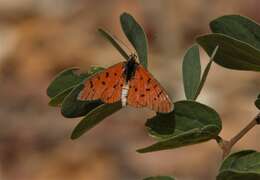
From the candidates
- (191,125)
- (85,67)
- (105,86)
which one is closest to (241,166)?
(191,125)

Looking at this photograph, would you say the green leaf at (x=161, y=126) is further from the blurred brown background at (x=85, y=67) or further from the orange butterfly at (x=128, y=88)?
the blurred brown background at (x=85, y=67)

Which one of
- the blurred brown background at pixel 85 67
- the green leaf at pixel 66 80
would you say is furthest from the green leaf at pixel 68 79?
the blurred brown background at pixel 85 67

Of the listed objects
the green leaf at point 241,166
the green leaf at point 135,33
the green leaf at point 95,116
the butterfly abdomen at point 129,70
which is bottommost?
the green leaf at point 241,166

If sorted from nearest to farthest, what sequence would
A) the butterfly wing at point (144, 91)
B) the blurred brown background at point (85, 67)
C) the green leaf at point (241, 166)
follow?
1. the green leaf at point (241, 166)
2. the butterfly wing at point (144, 91)
3. the blurred brown background at point (85, 67)

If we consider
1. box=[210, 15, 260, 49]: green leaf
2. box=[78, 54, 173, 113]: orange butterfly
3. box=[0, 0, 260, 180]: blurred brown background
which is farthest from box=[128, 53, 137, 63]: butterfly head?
box=[0, 0, 260, 180]: blurred brown background

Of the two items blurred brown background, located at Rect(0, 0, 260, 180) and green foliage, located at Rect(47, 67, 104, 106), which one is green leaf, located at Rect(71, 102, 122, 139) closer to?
green foliage, located at Rect(47, 67, 104, 106)

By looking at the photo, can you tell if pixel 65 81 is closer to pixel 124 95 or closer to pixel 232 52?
pixel 124 95

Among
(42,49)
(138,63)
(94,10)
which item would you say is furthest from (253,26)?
(94,10)
